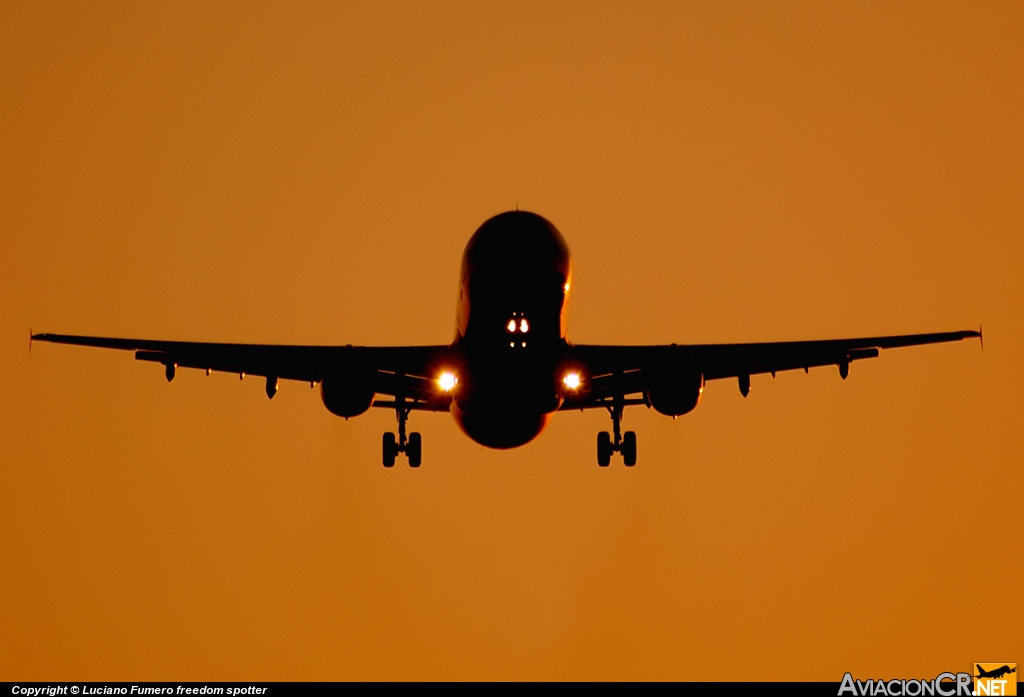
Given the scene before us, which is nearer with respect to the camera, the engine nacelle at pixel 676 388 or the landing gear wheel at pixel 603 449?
the engine nacelle at pixel 676 388

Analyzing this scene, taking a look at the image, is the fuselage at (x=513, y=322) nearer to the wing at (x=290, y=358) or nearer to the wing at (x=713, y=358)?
the wing at (x=713, y=358)

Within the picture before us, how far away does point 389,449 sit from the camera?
68.0 m

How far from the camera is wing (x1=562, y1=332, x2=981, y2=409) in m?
58.2

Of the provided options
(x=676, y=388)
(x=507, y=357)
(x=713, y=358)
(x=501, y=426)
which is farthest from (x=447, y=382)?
(x=713, y=358)

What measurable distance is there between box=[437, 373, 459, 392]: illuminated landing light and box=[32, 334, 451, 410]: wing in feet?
0.95

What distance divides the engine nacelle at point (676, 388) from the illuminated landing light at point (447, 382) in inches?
239

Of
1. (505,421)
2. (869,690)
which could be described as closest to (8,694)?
(505,421)

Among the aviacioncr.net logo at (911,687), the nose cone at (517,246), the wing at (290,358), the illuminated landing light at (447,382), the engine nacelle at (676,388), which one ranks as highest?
the nose cone at (517,246)

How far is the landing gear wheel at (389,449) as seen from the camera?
223ft

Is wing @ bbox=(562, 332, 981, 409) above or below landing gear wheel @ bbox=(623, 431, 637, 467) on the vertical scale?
above

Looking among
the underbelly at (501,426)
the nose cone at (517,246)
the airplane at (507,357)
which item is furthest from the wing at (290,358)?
the nose cone at (517,246)

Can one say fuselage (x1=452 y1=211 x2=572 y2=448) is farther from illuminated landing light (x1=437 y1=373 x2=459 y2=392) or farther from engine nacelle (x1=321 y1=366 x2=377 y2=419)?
engine nacelle (x1=321 y1=366 x2=377 y2=419)

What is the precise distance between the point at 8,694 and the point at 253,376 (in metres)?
13.0

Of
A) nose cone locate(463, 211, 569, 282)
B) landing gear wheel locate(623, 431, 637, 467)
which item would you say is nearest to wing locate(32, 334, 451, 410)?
nose cone locate(463, 211, 569, 282)
